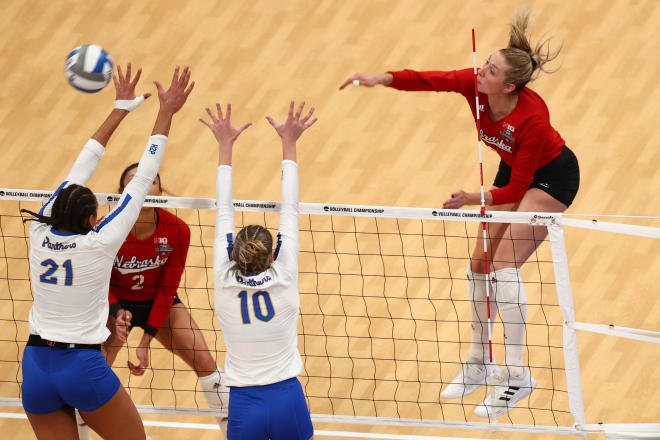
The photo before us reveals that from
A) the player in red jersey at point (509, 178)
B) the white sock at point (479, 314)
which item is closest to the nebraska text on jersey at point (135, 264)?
the player in red jersey at point (509, 178)

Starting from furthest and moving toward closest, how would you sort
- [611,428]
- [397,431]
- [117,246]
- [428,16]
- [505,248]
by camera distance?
[428,16]
[397,431]
[505,248]
[611,428]
[117,246]

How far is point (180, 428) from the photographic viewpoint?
659 centimetres

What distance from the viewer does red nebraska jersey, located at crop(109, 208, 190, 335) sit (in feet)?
18.1

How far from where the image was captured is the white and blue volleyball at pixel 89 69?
5359 mm

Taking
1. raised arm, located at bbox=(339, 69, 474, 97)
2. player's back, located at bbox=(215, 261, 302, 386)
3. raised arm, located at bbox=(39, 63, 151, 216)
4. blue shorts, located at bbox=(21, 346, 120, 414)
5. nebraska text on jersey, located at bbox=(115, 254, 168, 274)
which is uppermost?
raised arm, located at bbox=(339, 69, 474, 97)

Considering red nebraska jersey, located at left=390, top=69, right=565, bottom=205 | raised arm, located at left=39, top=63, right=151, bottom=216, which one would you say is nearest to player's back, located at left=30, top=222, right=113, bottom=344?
raised arm, located at left=39, top=63, right=151, bottom=216

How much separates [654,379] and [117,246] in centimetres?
432

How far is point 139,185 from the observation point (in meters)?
4.61

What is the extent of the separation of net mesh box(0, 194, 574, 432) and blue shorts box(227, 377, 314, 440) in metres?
2.02

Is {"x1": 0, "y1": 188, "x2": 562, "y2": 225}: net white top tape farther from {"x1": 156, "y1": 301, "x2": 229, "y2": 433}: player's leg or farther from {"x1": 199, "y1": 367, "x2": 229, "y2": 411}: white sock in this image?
{"x1": 199, "y1": 367, "x2": 229, "y2": 411}: white sock

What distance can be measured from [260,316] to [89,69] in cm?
199

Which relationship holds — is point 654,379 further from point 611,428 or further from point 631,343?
point 611,428

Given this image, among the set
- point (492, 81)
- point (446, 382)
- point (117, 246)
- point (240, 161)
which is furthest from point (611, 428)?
point (240, 161)

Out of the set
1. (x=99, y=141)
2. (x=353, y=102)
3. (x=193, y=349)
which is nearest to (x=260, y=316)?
(x=99, y=141)
